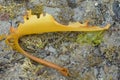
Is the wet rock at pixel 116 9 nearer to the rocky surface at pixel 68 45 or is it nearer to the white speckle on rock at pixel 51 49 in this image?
the rocky surface at pixel 68 45

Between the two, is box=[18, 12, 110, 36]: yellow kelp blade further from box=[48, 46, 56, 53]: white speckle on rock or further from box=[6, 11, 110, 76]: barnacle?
box=[48, 46, 56, 53]: white speckle on rock

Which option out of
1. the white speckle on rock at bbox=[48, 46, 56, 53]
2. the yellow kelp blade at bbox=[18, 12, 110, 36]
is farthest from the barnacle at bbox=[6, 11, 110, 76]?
the white speckle on rock at bbox=[48, 46, 56, 53]

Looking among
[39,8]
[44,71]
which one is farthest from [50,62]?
[39,8]

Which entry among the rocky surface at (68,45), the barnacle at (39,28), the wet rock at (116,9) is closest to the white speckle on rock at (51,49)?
the rocky surface at (68,45)

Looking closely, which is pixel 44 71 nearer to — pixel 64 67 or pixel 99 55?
pixel 64 67

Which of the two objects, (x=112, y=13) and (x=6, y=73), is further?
(x=112, y=13)
